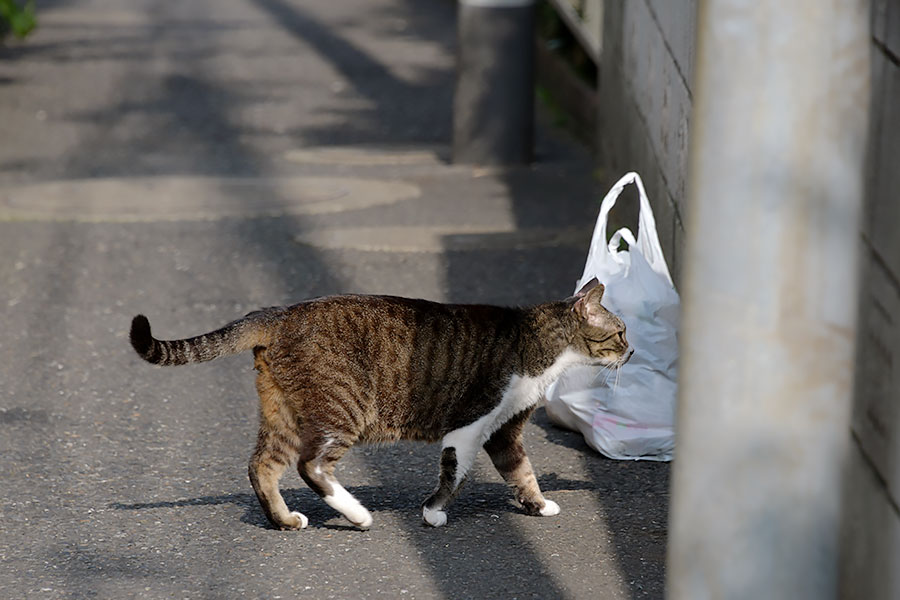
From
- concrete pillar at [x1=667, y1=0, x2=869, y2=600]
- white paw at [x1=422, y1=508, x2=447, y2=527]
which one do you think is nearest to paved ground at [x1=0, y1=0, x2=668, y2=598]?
white paw at [x1=422, y1=508, x2=447, y2=527]

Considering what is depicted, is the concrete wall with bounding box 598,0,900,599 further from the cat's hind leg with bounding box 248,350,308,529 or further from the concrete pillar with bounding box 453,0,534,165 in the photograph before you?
the concrete pillar with bounding box 453,0,534,165

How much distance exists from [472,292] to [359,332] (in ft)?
9.60

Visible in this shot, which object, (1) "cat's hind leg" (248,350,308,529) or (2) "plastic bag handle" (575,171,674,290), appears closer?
(1) "cat's hind leg" (248,350,308,529)

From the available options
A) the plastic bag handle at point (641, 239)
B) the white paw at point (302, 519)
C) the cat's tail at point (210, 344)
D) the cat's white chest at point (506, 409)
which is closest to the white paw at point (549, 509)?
the cat's white chest at point (506, 409)

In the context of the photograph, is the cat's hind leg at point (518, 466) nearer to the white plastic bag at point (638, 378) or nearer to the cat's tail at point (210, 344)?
the white plastic bag at point (638, 378)

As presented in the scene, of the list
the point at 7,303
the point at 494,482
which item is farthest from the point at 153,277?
the point at 494,482

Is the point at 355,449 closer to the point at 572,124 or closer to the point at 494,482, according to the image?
the point at 494,482

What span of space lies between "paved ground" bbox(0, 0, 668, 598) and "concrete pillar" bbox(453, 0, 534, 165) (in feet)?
0.85

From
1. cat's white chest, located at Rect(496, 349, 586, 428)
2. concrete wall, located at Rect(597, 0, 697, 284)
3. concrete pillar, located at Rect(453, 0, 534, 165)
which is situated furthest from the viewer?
concrete pillar, located at Rect(453, 0, 534, 165)

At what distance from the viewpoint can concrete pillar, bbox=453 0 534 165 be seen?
9.89 m

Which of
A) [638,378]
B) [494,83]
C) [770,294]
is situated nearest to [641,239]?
[638,378]

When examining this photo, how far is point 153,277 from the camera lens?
24.6 feet

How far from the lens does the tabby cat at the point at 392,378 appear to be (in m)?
4.18

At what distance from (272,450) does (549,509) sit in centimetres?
91
